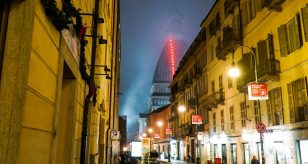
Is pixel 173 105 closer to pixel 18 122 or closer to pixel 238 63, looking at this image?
pixel 238 63

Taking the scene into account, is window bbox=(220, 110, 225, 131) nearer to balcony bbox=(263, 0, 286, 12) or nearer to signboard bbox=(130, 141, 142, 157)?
signboard bbox=(130, 141, 142, 157)

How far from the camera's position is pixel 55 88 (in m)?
5.67

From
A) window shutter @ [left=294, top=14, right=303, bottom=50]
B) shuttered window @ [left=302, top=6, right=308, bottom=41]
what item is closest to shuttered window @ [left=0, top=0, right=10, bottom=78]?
shuttered window @ [left=302, top=6, right=308, bottom=41]

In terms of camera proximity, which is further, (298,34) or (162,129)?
(162,129)

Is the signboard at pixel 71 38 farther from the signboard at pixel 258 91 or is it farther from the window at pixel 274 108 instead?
the window at pixel 274 108

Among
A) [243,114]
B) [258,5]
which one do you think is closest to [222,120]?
[243,114]

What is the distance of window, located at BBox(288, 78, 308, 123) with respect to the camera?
63.9ft

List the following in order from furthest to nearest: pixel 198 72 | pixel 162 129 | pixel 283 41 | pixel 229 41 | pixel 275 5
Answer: pixel 162 129 → pixel 198 72 → pixel 229 41 → pixel 275 5 → pixel 283 41

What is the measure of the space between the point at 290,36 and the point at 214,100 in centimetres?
1746

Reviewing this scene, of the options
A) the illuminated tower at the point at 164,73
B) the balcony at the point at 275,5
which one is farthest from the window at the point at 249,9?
the illuminated tower at the point at 164,73

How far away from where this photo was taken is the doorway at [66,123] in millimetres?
7233

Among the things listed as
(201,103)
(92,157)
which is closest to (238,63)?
(201,103)

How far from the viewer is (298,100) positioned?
20234 mm

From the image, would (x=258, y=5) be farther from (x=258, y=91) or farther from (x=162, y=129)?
Result: (x=162, y=129)
